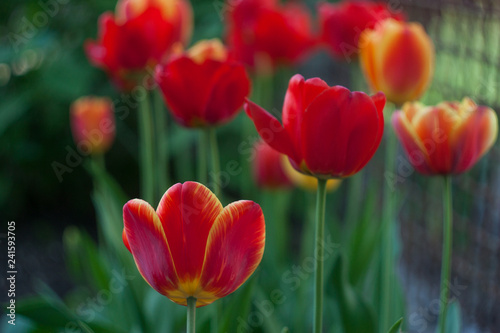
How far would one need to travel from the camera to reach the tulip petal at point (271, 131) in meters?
0.53

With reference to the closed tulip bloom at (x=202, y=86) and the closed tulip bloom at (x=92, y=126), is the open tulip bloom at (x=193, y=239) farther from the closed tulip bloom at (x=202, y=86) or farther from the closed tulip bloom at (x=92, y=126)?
the closed tulip bloom at (x=92, y=126)

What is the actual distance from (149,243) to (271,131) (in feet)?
0.47

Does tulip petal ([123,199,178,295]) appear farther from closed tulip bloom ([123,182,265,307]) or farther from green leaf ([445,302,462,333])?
green leaf ([445,302,462,333])

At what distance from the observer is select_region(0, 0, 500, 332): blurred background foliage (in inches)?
36.0

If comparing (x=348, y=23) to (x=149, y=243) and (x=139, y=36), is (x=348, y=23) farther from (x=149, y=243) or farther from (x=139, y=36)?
(x=149, y=243)

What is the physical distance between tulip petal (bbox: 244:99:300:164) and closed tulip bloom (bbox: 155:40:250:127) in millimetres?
213

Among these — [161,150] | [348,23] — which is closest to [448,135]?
[348,23]

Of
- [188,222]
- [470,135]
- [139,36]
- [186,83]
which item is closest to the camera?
[188,222]

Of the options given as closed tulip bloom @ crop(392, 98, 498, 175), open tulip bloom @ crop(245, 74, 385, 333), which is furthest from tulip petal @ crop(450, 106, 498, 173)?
open tulip bloom @ crop(245, 74, 385, 333)

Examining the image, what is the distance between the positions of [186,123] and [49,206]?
166 centimetres

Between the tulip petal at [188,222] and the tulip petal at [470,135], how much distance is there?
0.29 meters

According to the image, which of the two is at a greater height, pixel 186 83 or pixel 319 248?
pixel 186 83

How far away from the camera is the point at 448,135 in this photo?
0.63m

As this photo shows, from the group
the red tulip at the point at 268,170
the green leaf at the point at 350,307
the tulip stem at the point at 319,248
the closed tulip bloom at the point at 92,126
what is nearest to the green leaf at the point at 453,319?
the green leaf at the point at 350,307
